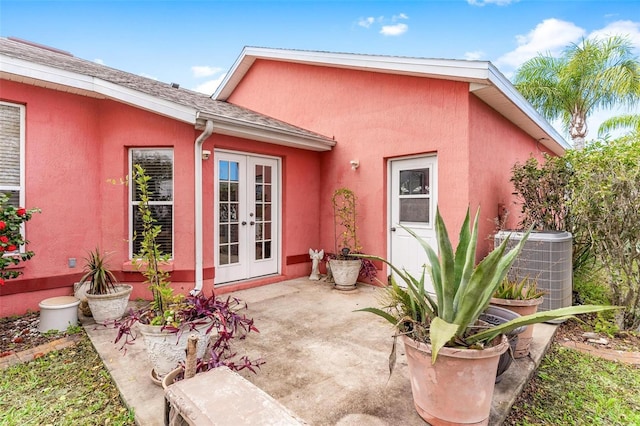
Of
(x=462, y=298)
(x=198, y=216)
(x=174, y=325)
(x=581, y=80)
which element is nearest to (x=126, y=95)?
(x=198, y=216)

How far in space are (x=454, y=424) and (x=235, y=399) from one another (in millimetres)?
1427

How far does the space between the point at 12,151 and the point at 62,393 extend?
140 inches

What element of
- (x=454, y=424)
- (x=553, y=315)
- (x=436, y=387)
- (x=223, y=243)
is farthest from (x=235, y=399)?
(x=223, y=243)

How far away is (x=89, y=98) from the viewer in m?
4.89

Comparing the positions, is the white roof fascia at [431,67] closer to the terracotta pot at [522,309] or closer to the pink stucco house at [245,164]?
the pink stucco house at [245,164]

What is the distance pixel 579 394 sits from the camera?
2.73 metres

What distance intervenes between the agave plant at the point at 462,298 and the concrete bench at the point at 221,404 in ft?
2.99

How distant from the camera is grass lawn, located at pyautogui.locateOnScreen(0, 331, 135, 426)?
2381 millimetres

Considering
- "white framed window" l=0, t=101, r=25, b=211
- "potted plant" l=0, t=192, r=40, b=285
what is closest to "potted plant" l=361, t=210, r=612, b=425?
"potted plant" l=0, t=192, r=40, b=285

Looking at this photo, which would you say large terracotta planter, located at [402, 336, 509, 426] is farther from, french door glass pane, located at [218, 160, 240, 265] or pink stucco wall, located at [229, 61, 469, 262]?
french door glass pane, located at [218, 160, 240, 265]

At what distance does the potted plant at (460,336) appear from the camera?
1.96 m

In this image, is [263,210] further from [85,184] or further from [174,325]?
[174,325]

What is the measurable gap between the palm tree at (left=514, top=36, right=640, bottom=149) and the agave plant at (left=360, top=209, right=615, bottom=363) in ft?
40.2

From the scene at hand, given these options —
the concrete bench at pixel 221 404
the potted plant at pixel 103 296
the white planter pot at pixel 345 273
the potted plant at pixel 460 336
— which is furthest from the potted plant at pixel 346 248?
the concrete bench at pixel 221 404
